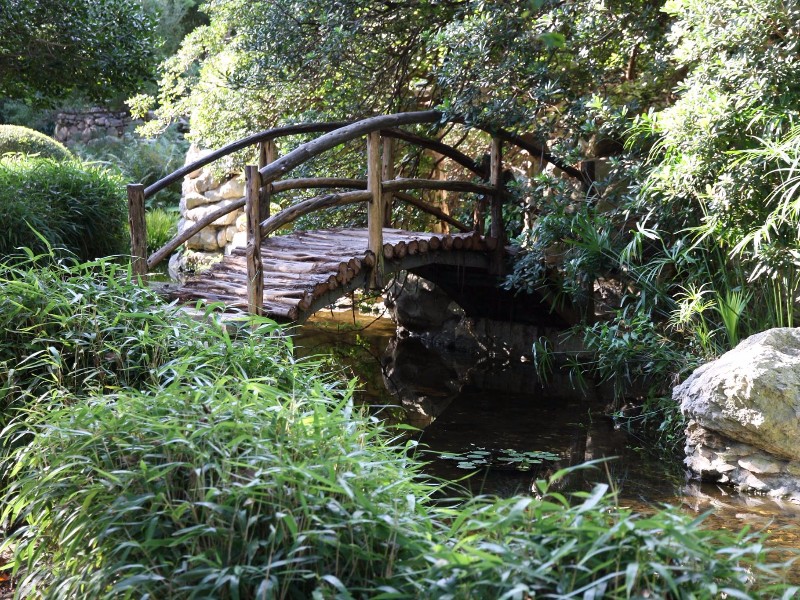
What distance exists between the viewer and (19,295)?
3.96m

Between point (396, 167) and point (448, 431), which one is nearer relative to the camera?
point (448, 431)

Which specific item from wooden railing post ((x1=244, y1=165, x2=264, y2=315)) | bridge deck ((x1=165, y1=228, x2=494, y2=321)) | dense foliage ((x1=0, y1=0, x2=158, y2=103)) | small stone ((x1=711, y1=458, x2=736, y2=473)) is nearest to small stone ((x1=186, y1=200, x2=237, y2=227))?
dense foliage ((x1=0, y1=0, x2=158, y2=103))

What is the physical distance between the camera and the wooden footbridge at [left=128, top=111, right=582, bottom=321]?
5.33 m

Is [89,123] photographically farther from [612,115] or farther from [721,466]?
[721,466]

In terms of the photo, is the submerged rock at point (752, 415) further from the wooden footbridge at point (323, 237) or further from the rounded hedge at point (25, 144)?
the rounded hedge at point (25, 144)

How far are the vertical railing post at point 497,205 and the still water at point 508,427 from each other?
107 cm

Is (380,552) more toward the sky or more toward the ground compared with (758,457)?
more toward the sky

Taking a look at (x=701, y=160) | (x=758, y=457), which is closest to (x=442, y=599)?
(x=758, y=457)

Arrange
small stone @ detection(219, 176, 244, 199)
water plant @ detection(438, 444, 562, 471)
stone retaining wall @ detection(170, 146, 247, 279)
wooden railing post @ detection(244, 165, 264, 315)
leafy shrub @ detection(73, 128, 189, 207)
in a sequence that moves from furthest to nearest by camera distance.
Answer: leafy shrub @ detection(73, 128, 189, 207) < small stone @ detection(219, 176, 244, 199) < stone retaining wall @ detection(170, 146, 247, 279) < water plant @ detection(438, 444, 562, 471) < wooden railing post @ detection(244, 165, 264, 315)

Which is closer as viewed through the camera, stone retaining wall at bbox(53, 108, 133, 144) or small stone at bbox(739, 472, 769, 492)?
small stone at bbox(739, 472, 769, 492)

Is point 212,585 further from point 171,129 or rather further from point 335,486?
point 171,129

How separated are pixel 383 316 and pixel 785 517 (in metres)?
6.80

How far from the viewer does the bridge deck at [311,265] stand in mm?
5410

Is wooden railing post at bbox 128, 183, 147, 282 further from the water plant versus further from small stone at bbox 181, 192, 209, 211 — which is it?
small stone at bbox 181, 192, 209, 211
